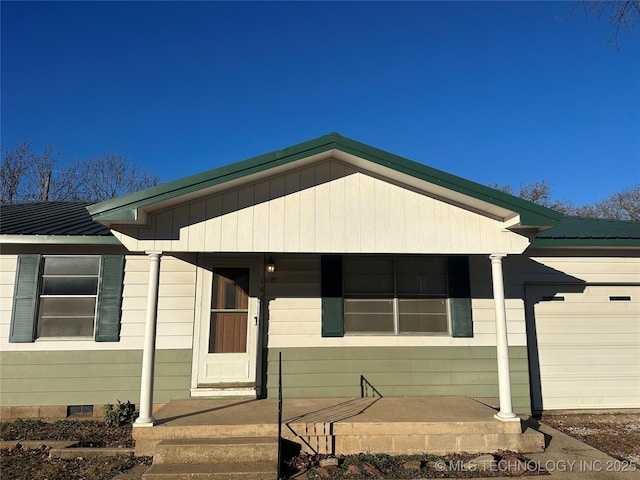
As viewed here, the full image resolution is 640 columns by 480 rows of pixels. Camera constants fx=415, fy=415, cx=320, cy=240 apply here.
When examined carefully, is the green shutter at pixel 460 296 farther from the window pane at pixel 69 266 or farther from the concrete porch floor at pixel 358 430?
the window pane at pixel 69 266

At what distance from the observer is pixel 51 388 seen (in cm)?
622

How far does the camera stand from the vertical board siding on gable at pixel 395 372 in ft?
21.2

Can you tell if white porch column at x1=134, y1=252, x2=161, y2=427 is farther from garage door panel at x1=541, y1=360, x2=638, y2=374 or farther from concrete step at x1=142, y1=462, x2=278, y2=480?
garage door panel at x1=541, y1=360, x2=638, y2=374

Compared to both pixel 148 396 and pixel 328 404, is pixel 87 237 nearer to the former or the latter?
pixel 148 396

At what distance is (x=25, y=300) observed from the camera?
20.6ft

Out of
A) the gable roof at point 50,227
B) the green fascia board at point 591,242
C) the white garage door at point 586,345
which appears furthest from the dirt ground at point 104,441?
the green fascia board at point 591,242

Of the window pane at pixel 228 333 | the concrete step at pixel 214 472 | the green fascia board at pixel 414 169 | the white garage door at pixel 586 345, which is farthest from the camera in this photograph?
the white garage door at pixel 586 345

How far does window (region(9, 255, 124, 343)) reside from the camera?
→ 20.6 feet

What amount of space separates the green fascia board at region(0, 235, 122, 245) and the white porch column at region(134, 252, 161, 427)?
1.21 meters

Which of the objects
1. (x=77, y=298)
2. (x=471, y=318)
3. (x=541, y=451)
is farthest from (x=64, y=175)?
(x=541, y=451)

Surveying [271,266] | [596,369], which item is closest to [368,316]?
[271,266]

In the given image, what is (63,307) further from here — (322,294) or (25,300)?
(322,294)

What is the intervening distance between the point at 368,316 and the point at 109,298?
406cm

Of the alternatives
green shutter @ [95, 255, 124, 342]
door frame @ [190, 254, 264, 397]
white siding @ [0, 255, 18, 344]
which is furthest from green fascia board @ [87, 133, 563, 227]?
white siding @ [0, 255, 18, 344]
